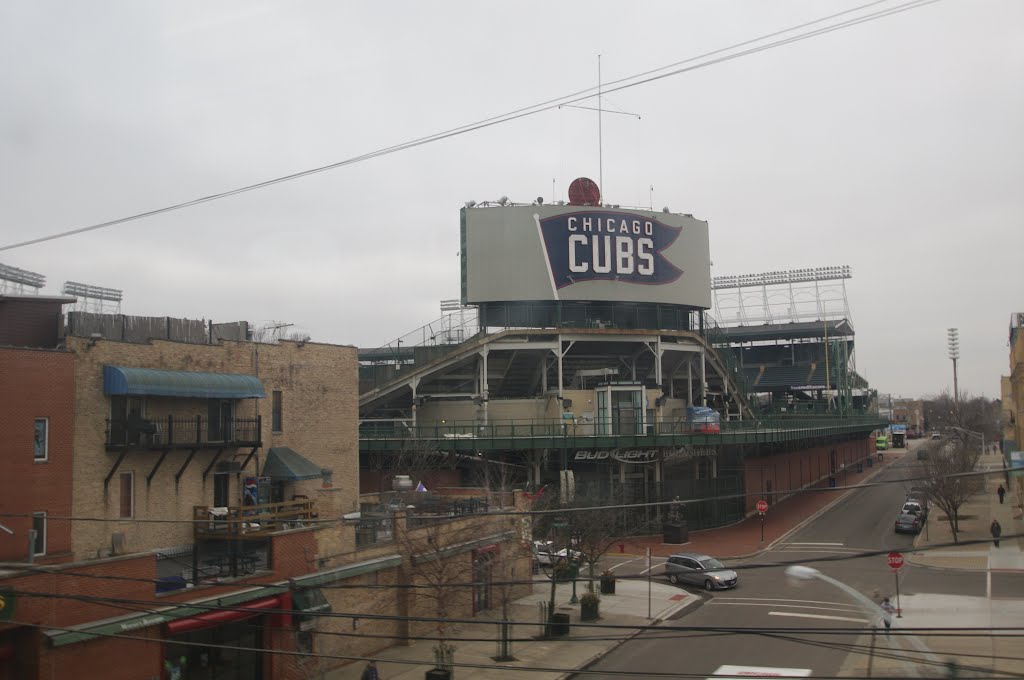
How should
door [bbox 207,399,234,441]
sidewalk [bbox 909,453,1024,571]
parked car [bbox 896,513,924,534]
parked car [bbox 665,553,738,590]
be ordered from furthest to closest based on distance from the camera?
parked car [bbox 896,513,924,534] < parked car [bbox 665,553,738,590] < door [bbox 207,399,234,441] < sidewalk [bbox 909,453,1024,571]

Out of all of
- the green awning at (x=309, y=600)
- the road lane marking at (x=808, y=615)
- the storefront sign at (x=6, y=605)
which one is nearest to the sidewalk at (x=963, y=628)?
the road lane marking at (x=808, y=615)

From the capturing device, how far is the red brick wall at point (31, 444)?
20875 mm

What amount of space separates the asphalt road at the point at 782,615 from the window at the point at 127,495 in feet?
46.0

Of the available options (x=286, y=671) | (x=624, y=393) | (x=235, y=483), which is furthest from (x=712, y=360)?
(x=286, y=671)

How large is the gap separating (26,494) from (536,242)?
38.4 metres

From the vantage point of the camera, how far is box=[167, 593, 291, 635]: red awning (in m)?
19.3

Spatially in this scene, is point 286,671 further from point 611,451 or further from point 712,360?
point 712,360

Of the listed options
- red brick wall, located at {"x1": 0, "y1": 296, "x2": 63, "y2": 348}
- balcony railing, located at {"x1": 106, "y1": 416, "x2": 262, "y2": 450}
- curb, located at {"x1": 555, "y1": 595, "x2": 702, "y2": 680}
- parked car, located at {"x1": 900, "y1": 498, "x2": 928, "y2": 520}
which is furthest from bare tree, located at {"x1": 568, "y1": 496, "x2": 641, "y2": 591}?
parked car, located at {"x1": 900, "y1": 498, "x2": 928, "y2": 520}

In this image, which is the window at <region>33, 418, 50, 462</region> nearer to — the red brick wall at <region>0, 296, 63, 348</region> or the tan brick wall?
the tan brick wall

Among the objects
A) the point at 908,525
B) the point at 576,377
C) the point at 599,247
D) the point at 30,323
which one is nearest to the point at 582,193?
the point at 599,247

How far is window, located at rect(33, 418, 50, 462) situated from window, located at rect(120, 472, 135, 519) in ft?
8.50

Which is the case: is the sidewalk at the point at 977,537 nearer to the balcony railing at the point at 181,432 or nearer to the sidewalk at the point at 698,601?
the sidewalk at the point at 698,601

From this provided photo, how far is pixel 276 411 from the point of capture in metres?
30.6

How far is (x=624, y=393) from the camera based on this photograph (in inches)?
2074
